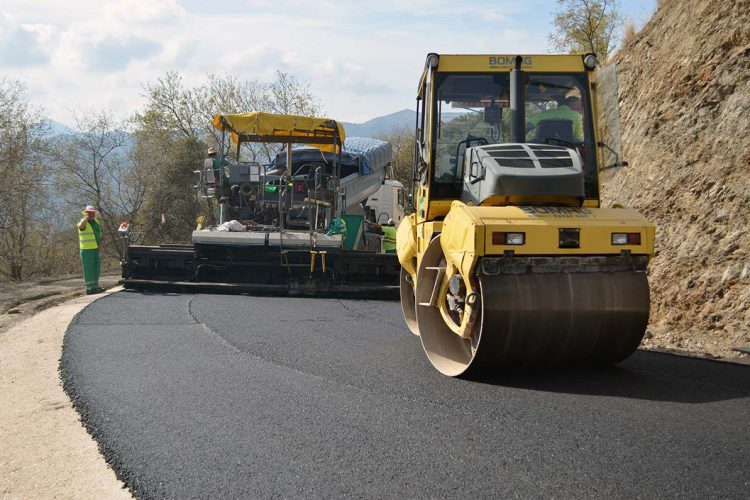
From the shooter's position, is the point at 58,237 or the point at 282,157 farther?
the point at 58,237

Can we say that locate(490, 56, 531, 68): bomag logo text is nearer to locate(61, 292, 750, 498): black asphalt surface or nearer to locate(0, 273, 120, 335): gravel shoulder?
locate(61, 292, 750, 498): black asphalt surface

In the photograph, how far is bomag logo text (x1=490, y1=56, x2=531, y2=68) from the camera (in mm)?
6098

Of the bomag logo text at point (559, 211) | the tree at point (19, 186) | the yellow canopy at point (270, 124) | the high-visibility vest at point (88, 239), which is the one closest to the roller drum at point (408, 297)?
the bomag logo text at point (559, 211)

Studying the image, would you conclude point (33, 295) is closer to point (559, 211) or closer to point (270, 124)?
point (270, 124)

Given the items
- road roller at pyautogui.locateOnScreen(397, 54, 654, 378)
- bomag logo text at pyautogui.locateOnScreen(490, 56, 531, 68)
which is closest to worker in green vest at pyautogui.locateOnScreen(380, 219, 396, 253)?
road roller at pyautogui.locateOnScreen(397, 54, 654, 378)

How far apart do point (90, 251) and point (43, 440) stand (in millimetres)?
7853

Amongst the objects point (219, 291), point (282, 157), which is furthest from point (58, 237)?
point (219, 291)

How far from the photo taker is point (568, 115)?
612 cm

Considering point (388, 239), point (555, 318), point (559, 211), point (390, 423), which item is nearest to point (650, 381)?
point (555, 318)

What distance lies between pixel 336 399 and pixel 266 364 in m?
1.26

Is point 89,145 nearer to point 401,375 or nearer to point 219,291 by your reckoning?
point 219,291

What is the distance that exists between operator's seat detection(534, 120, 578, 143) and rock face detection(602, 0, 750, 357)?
45 centimetres

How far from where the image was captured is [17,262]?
67.6ft

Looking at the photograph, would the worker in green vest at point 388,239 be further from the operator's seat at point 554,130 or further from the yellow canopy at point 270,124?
the operator's seat at point 554,130
